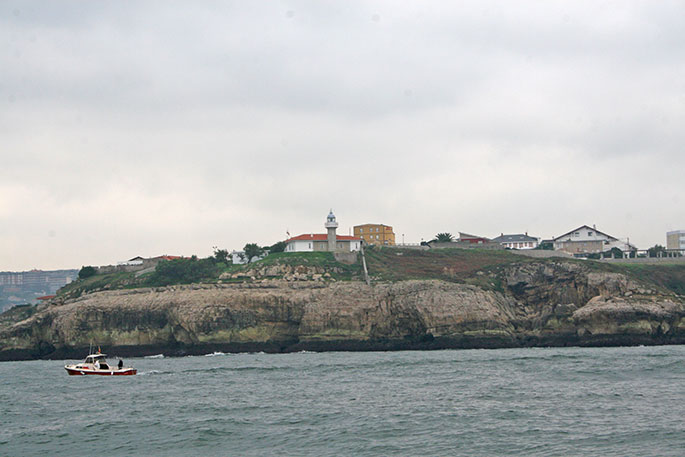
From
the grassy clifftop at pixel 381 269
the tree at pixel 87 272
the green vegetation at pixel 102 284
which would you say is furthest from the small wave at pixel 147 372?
the tree at pixel 87 272

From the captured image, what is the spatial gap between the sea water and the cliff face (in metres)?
18.4

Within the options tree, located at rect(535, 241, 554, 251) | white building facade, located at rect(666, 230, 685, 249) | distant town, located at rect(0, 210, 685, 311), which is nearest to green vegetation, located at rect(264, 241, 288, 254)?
distant town, located at rect(0, 210, 685, 311)

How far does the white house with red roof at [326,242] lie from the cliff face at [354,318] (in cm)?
1857

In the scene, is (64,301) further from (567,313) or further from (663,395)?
(663,395)

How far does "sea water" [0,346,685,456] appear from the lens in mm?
27719

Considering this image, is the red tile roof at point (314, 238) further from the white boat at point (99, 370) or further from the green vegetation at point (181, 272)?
the white boat at point (99, 370)

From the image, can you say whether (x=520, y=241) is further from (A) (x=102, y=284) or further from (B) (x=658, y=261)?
(A) (x=102, y=284)

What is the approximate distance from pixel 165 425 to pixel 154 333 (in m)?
47.3

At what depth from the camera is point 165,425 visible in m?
32.7

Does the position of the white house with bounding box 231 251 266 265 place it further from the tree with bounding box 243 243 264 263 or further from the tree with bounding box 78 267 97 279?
the tree with bounding box 78 267 97 279

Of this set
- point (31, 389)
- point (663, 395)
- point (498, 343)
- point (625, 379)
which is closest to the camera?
point (663, 395)

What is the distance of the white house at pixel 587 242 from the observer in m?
122

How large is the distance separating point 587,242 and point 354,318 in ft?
195

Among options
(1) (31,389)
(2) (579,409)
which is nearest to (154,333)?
(1) (31,389)
